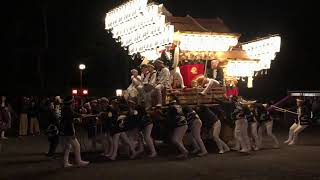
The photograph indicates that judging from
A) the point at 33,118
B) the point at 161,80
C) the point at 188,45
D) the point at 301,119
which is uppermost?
the point at 188,45

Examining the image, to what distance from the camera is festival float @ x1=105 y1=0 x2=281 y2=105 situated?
16.2m

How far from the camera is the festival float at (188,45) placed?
53.1ft

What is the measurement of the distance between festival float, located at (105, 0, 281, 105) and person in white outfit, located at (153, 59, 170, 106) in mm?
334

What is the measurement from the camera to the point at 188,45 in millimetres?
16719

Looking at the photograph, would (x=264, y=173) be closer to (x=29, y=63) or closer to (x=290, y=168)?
(x=290, y=168)

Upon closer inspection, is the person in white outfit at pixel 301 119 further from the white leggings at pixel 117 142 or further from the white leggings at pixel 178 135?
the white leggings at pixel 117 142

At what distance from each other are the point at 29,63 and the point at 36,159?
30.0 metres

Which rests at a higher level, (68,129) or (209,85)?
(209,85)

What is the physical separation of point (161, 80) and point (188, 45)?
5.57 feet

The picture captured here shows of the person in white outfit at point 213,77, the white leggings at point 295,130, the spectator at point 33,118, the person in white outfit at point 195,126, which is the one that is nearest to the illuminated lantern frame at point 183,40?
the person in white outfit at point 213,77

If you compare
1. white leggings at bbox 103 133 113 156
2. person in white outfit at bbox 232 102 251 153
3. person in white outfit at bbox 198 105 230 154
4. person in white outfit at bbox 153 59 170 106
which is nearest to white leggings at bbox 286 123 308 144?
person in white outfit at bbox 232 102 251 153

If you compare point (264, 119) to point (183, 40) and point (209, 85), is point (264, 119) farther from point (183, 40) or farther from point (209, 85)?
point (183, 40)

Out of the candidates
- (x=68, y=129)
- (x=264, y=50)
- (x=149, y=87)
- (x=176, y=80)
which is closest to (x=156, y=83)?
(x=149, y=87)

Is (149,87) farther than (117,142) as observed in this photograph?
Yes
